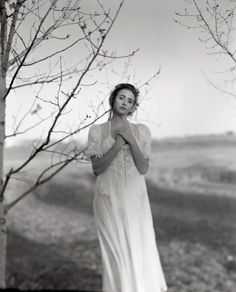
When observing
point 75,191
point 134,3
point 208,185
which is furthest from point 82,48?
point 208,185

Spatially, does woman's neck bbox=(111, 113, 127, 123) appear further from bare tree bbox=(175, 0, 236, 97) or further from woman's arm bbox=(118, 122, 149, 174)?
bare tree bbox=(175, 0, 236, 97)

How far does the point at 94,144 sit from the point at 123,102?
29 centimetres

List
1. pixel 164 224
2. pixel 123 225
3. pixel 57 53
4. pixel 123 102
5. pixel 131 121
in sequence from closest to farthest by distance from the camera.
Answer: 1. pixel 123 225
2. pixel 123 102
3. pixel 131 121
4. pixel 57 53
5. pixel 164 224

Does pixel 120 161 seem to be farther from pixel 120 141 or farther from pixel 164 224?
pixel 164 224

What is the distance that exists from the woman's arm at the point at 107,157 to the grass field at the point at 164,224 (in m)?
0.90

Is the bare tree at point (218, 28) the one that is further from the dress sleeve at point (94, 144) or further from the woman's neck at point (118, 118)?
the dress sleeve at point (94, 144)

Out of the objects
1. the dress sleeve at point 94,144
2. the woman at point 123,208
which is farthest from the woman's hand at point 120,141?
the dress sleeve at point 94,144

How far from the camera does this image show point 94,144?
2.85 metres

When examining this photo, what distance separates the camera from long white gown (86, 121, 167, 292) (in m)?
2.74

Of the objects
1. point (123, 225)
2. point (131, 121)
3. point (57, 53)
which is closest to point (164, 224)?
point (131, 121)

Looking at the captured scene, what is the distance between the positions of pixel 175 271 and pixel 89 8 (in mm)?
1931

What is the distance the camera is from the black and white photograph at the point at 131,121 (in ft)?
11.7

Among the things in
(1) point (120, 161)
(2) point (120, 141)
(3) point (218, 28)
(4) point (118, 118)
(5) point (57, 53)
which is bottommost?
(1) point (120, 161)

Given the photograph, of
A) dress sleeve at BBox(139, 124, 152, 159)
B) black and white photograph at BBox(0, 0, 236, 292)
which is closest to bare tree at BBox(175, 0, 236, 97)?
black and white photograph at BBox(0, 0, 236, 292)
